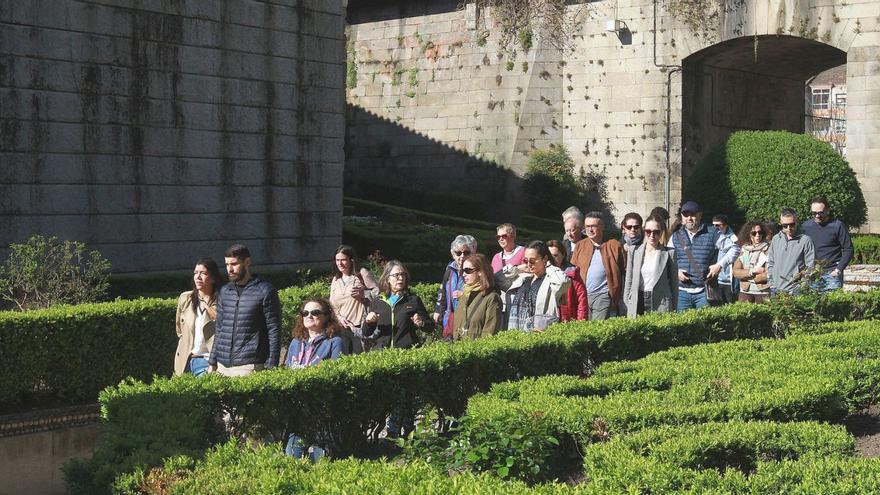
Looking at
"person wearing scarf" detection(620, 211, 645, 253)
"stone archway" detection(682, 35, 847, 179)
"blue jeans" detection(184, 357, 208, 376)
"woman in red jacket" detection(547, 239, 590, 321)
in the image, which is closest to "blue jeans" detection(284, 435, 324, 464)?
"blue jeans" detection(184, 357, 208, 376)

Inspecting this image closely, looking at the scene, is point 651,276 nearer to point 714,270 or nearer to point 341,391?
point 714,270

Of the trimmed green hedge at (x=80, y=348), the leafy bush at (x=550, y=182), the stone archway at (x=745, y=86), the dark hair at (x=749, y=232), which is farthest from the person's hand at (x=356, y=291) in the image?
the leafy bush at (x=550, y=182)

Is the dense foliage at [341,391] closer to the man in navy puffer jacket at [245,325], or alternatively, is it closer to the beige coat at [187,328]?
the man in navy puffer jacket at [245,325]

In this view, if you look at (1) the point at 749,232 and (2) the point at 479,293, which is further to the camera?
(1) the point at 749,232

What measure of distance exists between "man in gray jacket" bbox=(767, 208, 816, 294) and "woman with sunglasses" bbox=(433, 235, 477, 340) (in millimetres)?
3688

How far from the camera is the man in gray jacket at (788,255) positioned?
40.6 ft

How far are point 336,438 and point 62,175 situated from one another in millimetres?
8052

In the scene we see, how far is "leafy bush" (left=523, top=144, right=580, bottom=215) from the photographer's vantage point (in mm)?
29219

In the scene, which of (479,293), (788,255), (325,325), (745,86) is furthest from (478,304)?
(745,86)

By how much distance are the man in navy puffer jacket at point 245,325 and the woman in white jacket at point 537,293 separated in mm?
2035

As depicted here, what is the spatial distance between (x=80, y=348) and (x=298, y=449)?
12.9ft

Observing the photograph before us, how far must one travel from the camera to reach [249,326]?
8594 millimetres

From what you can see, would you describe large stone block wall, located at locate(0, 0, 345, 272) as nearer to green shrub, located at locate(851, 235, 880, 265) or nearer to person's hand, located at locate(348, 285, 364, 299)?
person's hand, located at locate(348, 285, 364, 299)

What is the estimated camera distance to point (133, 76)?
49.0 ft
